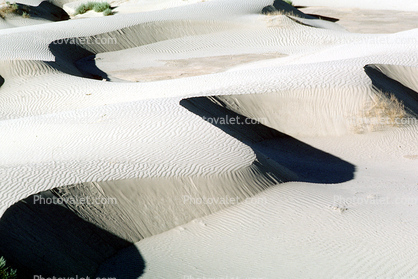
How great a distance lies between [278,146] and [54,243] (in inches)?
247

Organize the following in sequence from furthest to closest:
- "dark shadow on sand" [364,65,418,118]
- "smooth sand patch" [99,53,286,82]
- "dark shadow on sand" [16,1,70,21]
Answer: "dark shadow on sand" [16,1,70,21]
"smooth sand patch" [99,53,286,82]
"dark shadow on sand" [364,65,418,118]

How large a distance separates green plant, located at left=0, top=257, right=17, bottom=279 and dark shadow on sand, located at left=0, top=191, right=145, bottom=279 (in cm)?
17

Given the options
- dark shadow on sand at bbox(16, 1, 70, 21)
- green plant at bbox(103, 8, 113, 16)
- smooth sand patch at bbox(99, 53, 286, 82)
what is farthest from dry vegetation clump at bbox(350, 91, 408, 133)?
dark shadow on sand at bbox(16, 1, 70, 21)

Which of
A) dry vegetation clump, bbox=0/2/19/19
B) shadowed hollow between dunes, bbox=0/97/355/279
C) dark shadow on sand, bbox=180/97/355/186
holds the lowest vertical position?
dark shadow on sand, bbox=180/97/355/186

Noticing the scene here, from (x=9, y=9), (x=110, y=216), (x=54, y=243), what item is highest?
(x=9, y=9)

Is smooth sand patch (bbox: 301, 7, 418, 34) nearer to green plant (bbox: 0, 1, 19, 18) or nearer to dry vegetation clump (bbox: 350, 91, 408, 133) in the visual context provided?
dry vegetation clump (bbox: 350, 91, 408, 133)

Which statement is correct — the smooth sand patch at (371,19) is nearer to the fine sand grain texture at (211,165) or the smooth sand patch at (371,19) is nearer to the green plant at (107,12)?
the fine sand grain texture at (211,165)

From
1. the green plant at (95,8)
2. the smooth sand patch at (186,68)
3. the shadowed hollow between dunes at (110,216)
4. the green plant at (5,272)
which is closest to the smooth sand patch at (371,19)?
the smooth sand patch at (186,68)

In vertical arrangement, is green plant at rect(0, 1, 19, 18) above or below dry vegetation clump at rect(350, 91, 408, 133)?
above

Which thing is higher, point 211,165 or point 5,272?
point 5,272

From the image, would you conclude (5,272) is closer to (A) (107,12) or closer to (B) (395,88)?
(B) (395,88)

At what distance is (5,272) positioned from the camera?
4535 millimetres

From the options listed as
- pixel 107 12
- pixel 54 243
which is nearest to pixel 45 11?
pixel 107 12

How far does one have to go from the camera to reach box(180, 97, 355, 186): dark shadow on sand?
9.41 m
